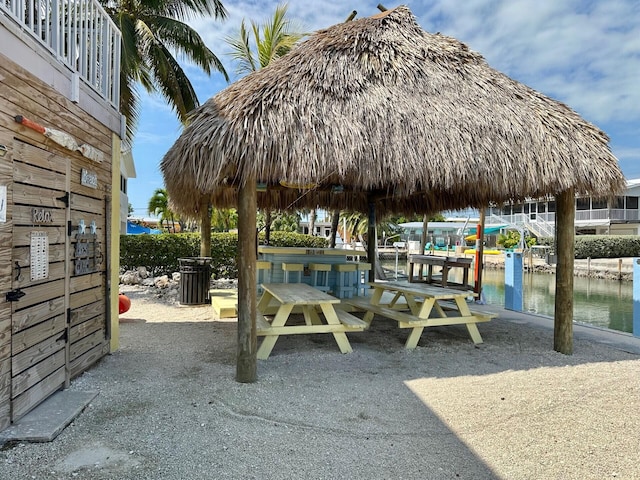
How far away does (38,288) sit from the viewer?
11.0 ft

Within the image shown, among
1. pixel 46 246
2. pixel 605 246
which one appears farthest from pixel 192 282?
pixel 605 246

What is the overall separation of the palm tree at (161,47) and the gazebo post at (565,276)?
28.9 ft

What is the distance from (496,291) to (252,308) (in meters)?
16.3

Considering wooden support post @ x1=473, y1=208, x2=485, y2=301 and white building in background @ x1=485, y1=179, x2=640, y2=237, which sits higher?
white building in background @ x1=485, y1=179, x2=640, y2=237

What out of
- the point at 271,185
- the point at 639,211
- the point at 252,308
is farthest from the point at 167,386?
the point at 639,211

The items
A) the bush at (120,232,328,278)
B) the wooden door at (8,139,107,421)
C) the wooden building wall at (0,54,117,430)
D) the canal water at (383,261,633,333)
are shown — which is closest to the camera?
the wooden building wall at (0,54,117,430)

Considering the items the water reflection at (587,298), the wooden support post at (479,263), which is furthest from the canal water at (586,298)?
the wooden support post at (479,263)

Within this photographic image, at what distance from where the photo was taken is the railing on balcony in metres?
3.31

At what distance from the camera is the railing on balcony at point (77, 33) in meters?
3.31

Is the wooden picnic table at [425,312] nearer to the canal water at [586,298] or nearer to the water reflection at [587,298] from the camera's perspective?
the canal water at [586,298]

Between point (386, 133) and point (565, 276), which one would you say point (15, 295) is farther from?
point (565, 276)

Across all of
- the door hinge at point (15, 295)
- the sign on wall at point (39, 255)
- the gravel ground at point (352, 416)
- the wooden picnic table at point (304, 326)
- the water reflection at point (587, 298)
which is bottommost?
the water reflection at point (587, 298)

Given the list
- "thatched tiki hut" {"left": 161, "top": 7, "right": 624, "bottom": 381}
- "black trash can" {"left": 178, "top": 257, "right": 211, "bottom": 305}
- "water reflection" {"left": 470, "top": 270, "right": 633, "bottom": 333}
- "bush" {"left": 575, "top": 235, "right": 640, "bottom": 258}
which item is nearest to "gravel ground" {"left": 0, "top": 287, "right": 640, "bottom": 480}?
"thatched tiki hut" {"left": 161, "top": 7, "right": 624, "bottom": 381}

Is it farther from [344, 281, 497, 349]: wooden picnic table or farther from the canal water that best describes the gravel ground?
the canal water
